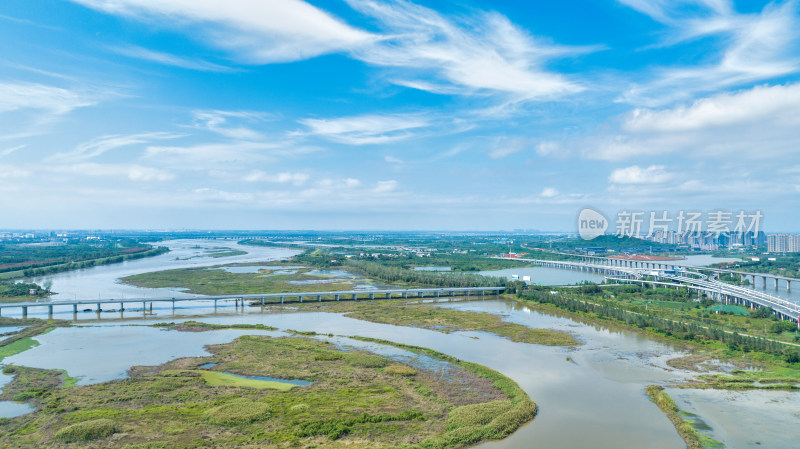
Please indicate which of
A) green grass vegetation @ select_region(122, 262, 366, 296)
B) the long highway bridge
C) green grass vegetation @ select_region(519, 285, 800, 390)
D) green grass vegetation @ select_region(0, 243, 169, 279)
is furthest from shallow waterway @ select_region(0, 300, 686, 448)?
green grass vegetation @ select_region(0, 243, 169, 279)

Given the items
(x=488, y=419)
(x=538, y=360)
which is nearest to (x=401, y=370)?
(x=488, y=419)

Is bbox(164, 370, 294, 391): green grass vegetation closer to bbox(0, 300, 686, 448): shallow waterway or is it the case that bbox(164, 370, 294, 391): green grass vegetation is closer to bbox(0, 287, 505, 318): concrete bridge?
bbox(0, 300, 686, 448): shallow waterway

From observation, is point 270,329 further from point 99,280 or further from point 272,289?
point 99,280

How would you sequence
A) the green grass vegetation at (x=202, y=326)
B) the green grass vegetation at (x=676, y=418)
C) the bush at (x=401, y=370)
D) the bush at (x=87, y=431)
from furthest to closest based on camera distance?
the green grass vegetation at (x=202, y=326)
the bush at (x=401, y=370)
the green grass vegetation at (x=676, y=418)
the bush at (x=87, y=431)

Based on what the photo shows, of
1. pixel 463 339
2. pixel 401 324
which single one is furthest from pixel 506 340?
pixel 401 324

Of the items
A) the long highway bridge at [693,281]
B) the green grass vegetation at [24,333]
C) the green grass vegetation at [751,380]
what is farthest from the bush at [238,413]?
the long highway bridge at [693,281]

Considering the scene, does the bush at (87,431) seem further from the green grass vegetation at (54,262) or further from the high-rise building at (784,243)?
the high-rise building at (784,243)

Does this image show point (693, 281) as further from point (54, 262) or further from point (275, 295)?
point (54, 262)
